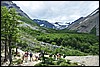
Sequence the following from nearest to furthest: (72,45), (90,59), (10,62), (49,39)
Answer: (10,62) → (90,59) → (72,45) → (49,39)

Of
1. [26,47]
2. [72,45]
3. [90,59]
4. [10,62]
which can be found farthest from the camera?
[72,45]

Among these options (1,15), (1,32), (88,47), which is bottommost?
(88,47)

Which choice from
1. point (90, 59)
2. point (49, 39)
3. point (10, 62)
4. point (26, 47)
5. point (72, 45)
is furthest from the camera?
point (49, 39)

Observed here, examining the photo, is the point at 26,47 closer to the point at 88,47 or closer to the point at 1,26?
the point at 1,26

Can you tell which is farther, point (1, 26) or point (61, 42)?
point (61, 42)

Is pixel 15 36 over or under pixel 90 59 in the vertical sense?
over

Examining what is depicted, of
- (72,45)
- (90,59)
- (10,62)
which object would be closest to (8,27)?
(10,62)

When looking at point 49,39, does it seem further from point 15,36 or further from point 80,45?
point 15,36

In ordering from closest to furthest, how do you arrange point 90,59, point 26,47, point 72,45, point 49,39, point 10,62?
point 10,62 → point 90,59 → point 26,47 → point 72,45 → point 49,39

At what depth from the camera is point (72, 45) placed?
116m

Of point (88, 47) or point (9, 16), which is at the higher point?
point (9, 16)

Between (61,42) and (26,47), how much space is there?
40.1 metres

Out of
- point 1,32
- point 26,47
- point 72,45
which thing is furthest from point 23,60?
point 72,45

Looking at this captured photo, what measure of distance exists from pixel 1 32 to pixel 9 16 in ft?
11.3
